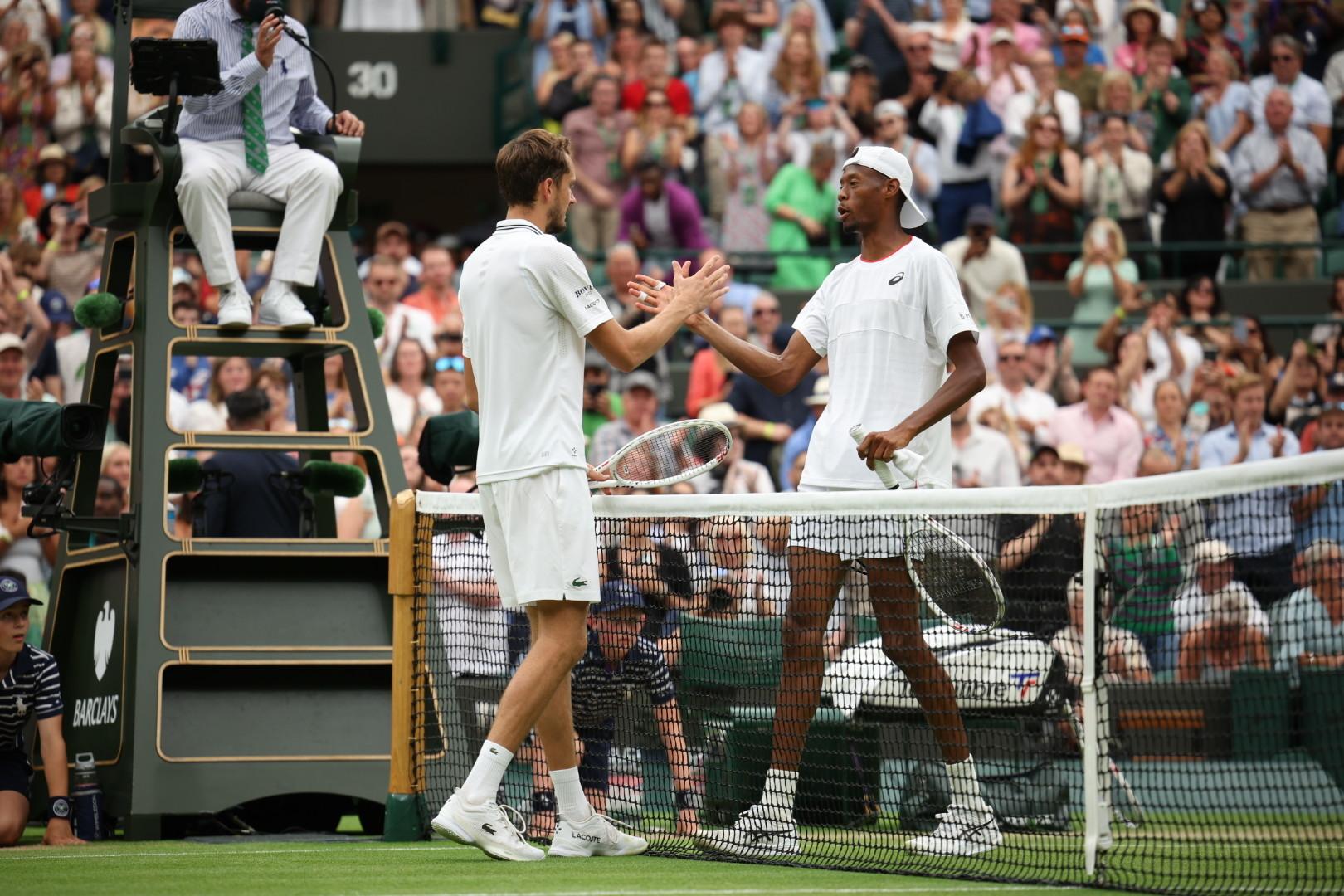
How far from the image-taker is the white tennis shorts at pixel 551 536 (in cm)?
648

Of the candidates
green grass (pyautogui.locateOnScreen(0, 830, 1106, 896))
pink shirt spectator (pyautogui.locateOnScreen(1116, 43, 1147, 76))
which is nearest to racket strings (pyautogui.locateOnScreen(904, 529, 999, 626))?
green grass (pyautogui.locateOnScreen(0, 830, 1106, 896))

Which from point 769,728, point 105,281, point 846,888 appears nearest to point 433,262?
point 105,281

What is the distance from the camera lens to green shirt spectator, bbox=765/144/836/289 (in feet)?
56.2

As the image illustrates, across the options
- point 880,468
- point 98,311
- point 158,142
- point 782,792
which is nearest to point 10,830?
point 98,311

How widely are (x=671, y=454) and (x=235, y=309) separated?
257cm

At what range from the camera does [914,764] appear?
9391 mm

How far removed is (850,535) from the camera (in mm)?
6746

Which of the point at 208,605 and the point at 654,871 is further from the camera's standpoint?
the point at 208,605

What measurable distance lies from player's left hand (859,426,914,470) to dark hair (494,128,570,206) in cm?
139

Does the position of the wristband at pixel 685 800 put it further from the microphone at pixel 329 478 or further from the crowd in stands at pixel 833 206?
the crowd in stands at pixel 833 206

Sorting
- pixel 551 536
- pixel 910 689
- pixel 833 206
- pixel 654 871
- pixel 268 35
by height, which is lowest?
pixel 654 871

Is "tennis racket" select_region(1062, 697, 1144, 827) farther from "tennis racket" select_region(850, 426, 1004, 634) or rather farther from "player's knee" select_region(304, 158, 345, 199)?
"player's knee" select_region(304, 158, 345, 199)

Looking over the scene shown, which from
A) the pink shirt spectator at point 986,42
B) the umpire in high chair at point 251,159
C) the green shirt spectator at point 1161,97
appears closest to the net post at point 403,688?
the umpire in high chair at point 251,159

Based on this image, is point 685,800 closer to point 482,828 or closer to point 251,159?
point 482,828
